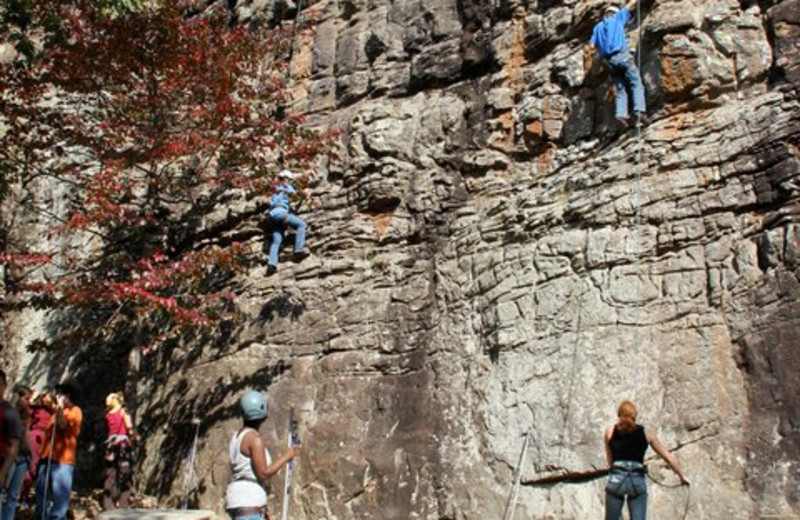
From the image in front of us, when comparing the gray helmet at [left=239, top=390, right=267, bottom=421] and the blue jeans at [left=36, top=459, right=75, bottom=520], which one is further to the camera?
the blue jeans at [left=36, top=459, right=75, bottom=520]

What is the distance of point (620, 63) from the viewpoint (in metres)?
11.6

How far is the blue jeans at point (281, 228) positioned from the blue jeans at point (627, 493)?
705 cm

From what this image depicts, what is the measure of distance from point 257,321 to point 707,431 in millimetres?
6773

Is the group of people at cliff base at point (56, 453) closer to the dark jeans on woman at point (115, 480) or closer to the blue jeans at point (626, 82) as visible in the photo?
the dark jeans on woman at point (115, 480)

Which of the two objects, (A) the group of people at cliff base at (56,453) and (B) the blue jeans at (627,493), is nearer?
(B) the blue jeans at (627,493)

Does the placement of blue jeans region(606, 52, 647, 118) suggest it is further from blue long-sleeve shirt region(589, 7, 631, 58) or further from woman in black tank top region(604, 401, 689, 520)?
woman in black tank top region(604, 401, 689, 520)

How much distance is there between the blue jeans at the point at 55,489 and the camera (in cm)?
950

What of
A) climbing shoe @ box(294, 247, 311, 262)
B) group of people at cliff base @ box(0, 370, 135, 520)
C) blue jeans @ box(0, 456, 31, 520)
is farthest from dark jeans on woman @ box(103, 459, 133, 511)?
climbing shoe @ box(294, 247, 311, 262)

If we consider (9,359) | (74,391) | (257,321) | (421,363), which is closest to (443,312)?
(421,363)

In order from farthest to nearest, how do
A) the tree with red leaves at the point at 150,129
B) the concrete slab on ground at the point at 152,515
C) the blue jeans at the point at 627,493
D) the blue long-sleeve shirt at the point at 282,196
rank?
the blue long-sleeve shirt at the point at 282,196 → the tree with red leaves at the point at 150,129 → the blue jeans at the point at 627,493 → the concrete slab on ground at the point at 152,515

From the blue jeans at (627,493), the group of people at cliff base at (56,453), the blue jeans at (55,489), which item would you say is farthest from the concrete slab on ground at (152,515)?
the blue jeans at (627,493)

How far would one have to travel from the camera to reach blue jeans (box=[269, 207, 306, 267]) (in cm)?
1387

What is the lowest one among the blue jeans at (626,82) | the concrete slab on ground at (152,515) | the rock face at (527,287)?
the concrete slab on ground at (152,515)

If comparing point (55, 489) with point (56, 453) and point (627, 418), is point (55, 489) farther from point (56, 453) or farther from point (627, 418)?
point (627, 418)
